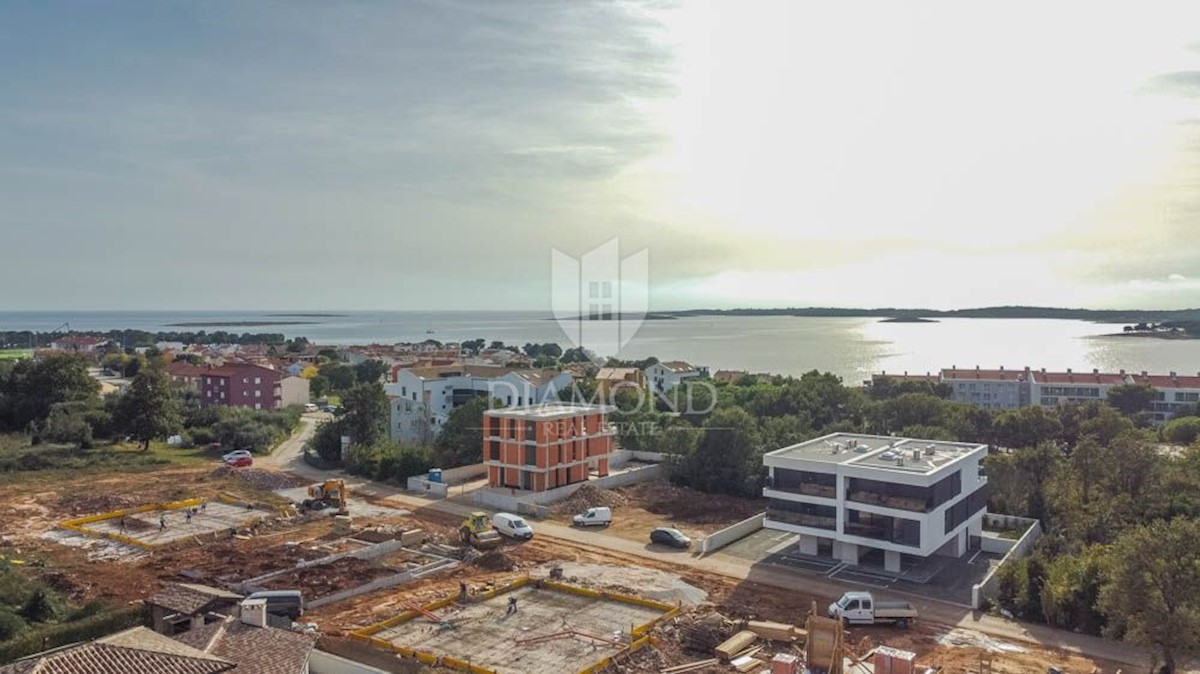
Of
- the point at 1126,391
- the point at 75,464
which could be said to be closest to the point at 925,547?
the point at 75,464

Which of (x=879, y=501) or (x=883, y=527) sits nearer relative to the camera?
→ (x=879, y=501)

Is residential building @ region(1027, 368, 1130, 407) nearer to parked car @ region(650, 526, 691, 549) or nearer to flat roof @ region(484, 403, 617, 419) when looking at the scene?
flat roof @ region(484, 403, 617, 419)

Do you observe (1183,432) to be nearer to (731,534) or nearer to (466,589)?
(731,534)

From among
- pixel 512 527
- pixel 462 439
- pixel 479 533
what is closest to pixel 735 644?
pixel 479 533

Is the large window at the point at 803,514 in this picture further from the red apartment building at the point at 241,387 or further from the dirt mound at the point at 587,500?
the red apartment building at the point at 241,387

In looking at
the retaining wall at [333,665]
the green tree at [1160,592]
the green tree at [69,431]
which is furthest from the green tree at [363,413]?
the green tree at [1160,592]

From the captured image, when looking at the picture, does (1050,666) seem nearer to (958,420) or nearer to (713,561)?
(713,561)

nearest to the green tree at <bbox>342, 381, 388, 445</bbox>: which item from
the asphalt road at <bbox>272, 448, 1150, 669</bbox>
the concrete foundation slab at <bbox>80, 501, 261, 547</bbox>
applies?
the asphalt road at <bbox>272, 448, 1150, 669</bbox>
